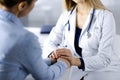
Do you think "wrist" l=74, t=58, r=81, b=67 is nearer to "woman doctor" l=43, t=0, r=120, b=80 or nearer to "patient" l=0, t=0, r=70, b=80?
"woman doctor" l=43, t=0, r=120, b=80

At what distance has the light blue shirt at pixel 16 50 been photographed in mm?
956

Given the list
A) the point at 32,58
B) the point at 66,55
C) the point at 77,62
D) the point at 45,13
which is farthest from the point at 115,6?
the point at 32,58

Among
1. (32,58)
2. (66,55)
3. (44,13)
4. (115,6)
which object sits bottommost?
(44,13)

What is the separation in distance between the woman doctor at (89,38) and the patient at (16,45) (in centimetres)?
54

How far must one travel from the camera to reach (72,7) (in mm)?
1958

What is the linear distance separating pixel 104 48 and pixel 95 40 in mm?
110

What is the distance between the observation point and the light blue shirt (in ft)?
3.14

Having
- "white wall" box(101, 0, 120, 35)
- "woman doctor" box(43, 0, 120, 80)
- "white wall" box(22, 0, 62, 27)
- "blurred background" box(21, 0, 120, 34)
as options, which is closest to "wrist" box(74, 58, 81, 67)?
"woman doctor" box(43, 0, 120, 80)

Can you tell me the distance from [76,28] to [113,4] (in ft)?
3.08

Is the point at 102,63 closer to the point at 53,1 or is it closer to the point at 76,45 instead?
the point at 76,45

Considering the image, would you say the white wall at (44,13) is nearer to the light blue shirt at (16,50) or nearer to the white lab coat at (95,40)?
the white lab coat at (95,40)

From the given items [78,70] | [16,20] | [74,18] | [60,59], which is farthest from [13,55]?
[74,18]

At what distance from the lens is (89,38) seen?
1.74m

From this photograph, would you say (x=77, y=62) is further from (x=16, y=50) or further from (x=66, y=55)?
(x=16, y=50)
